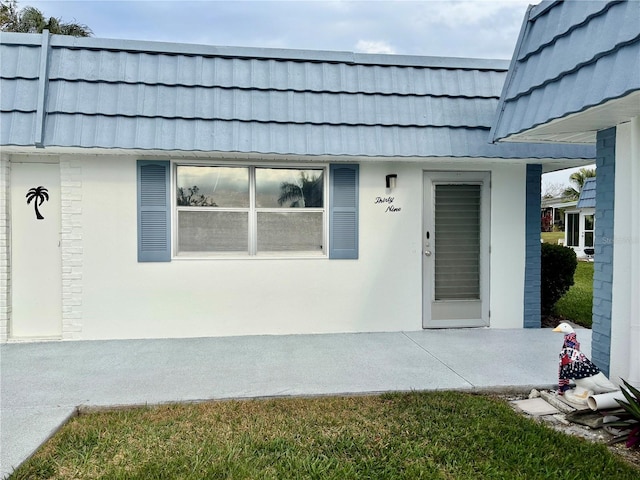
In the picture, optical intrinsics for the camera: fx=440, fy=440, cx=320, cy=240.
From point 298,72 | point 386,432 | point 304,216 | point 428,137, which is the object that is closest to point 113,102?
point 298,72

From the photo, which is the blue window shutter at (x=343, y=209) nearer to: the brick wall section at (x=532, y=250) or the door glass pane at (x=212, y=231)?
the door glass pane at (x=212, y=231)

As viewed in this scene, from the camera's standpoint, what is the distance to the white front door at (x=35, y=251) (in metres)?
5.72

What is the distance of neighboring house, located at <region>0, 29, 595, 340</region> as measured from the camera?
5426 millimetres

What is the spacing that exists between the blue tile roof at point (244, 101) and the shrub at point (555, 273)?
188cm

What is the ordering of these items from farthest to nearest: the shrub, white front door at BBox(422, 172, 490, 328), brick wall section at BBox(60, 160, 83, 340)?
the shrub < white front door at BBox(422, 172, 490, 328) < brick wall section at BBox(60, 160, 83, 340)

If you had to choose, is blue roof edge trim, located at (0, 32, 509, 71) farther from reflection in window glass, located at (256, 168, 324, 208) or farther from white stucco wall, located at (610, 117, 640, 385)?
white stucco wall, located at (610, 117, 640, 385)

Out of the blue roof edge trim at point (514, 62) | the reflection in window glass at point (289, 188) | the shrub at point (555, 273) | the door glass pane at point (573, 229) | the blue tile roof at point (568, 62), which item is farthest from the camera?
the door glass pane at point (573, 229)

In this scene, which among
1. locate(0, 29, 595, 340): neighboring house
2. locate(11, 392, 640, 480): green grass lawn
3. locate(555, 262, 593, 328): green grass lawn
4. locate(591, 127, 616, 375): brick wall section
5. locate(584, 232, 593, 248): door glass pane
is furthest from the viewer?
locate(584, 232, 593, 248): door glass pane

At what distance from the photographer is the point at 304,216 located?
6219 millimetres

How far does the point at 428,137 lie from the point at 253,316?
3366 mm

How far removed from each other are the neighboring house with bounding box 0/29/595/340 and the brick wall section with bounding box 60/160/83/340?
0.7 inches

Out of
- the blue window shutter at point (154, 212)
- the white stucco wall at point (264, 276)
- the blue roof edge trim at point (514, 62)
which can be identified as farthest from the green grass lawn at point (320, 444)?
the blue roof edge trim at point (514, 62)

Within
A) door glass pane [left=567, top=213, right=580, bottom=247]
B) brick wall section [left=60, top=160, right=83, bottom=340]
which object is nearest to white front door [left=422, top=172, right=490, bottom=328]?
brick wall section [left=60, top=160, right=83, bottom=340]

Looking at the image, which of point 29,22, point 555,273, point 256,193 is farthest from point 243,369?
point 29,22
